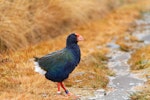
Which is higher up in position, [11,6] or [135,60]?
[11,6]

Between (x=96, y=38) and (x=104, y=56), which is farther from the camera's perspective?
(x=96, y=38)

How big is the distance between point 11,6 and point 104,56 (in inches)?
104

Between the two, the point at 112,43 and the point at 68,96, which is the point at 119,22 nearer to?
the point at 112,43

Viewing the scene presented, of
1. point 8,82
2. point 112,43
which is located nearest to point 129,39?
point 112,43

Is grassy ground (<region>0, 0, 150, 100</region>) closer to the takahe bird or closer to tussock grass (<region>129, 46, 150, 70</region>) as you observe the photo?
the takahe bird

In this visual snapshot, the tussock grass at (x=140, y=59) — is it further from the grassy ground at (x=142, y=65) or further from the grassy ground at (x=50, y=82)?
the grassy ground at (x=50, y=82)

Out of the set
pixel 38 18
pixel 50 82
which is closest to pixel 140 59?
pixel 38 18

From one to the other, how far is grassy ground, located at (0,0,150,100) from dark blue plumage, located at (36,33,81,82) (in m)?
0.36

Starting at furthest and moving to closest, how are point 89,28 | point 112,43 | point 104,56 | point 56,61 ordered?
point 89,28
point 112,43
point 104,56
point 56,61

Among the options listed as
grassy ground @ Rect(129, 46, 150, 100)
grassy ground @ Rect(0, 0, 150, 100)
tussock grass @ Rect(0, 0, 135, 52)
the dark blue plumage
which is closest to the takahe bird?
the dark blue plumage

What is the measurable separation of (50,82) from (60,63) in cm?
107

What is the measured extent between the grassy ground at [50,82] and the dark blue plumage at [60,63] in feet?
1.19

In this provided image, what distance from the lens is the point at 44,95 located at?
855 centimetres

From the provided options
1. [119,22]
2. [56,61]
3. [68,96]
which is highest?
[56,61]
